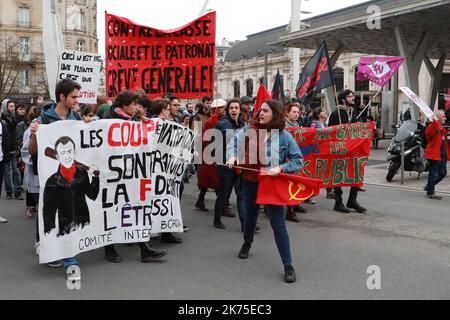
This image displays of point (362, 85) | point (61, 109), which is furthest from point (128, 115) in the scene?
point (362, 85)

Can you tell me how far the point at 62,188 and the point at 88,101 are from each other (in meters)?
4.95

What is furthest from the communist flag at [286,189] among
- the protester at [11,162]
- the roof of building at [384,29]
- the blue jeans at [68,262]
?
the roof of building at [384,29]

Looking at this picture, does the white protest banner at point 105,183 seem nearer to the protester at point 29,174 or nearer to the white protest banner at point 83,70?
the protester at point 29,174

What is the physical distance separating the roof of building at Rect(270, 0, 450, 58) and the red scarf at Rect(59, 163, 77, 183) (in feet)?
41.6

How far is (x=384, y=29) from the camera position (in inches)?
786

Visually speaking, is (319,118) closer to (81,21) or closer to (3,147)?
(3,147)

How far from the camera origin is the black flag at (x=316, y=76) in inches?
356

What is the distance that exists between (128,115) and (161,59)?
337 centimetres

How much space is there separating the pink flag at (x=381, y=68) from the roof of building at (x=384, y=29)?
540 cm

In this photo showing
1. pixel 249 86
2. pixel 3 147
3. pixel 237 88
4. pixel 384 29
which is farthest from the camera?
pixel 237 88

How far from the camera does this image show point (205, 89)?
28.2ft

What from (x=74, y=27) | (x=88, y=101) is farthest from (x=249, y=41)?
(x=88, y=101)

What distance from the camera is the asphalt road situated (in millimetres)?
4473

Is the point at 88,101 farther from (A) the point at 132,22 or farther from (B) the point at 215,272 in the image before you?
(B) the point at 215,272
